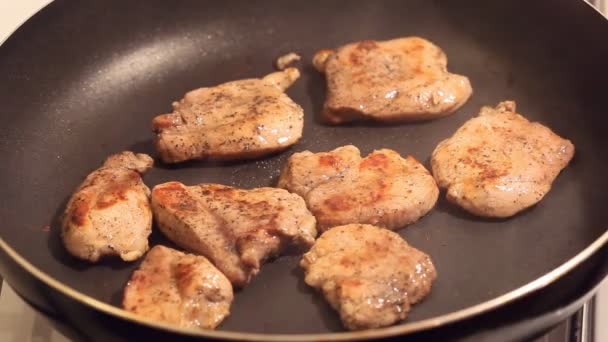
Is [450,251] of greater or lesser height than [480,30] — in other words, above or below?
below

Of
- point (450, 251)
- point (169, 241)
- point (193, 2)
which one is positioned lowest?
point (450, 251)

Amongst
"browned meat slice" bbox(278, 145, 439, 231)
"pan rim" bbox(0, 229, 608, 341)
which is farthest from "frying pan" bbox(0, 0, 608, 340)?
"browned meat slice" bbox(278, 145, 439, 231)

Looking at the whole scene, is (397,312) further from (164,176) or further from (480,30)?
(480,30)

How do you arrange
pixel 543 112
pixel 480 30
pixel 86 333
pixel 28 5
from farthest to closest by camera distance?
pixel 28 5
pixel 480 30
pixel 543 112
pixel 86 333

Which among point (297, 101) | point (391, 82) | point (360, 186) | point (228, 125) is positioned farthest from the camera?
point (297, 101)

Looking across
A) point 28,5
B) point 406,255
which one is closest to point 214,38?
point 28,5

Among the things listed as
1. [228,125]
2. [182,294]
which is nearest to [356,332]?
[182,294]

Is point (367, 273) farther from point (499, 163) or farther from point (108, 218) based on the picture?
point (108, 218)
